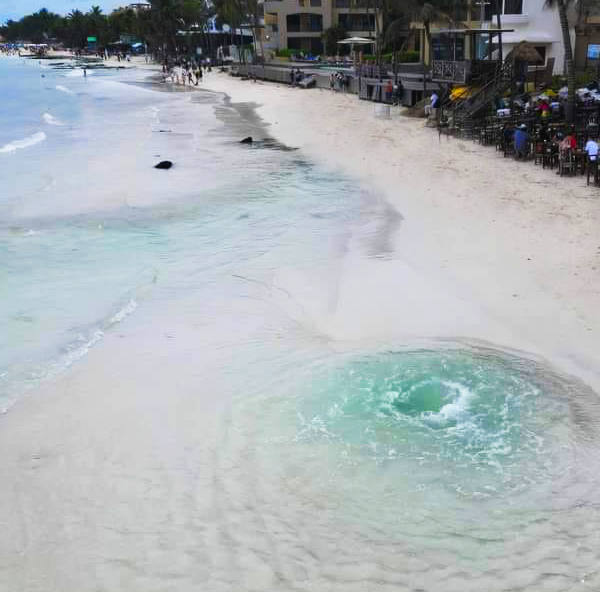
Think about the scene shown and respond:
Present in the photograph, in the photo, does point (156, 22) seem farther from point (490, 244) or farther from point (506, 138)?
point (490, 244)

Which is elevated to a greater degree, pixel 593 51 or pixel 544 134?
pixel 593 51

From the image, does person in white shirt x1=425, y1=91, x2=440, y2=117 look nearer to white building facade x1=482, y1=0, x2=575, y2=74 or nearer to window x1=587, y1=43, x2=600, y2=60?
white building facade x1=482, y1=0, x2=575, y2=74

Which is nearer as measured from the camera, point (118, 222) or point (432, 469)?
point (432, 469)

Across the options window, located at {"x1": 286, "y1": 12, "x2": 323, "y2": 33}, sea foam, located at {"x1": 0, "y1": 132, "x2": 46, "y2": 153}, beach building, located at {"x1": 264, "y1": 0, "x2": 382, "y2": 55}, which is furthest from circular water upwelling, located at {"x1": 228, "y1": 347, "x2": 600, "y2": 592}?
window, located at {"x1": 286, "y1": 12, "x2": 323, "y2": 33}

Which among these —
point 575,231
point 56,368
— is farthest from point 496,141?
point 56,368

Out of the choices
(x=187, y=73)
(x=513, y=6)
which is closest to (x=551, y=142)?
(x=513, y=6)

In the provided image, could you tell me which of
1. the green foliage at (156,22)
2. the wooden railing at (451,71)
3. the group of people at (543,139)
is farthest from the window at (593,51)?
the green foliage at (156,22)
